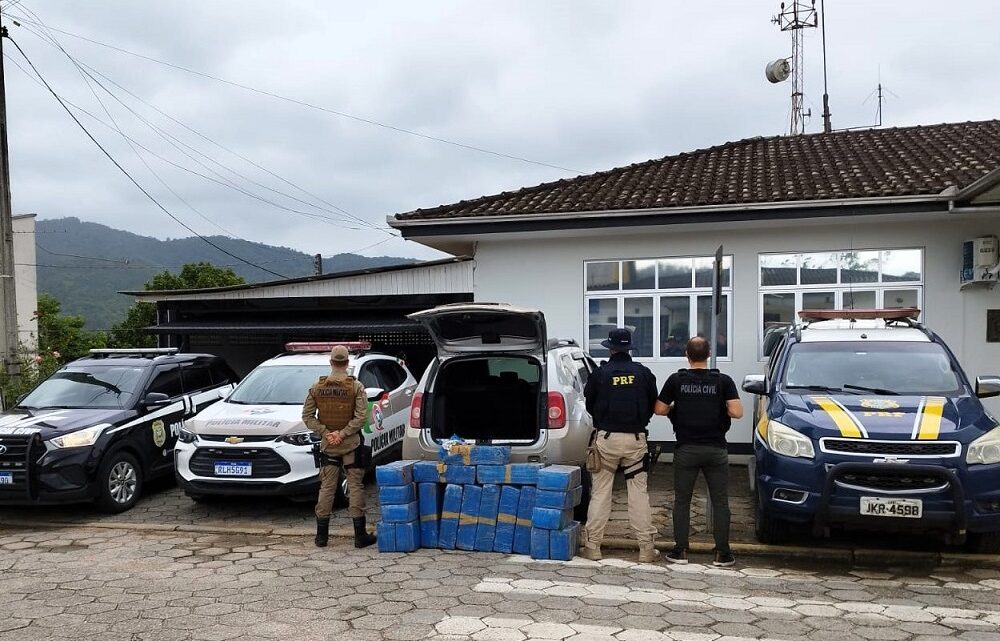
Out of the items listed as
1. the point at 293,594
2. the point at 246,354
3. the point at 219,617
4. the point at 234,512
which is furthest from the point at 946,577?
the point at 246,354

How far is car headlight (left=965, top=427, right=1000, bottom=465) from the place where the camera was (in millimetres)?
5867

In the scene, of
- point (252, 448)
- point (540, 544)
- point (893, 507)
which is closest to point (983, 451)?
point (893, 507)

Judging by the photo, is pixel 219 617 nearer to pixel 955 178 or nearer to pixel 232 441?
pixel 232 441

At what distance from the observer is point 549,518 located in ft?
20.9

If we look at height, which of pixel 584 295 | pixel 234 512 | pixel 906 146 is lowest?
Answer: pixel 234 512

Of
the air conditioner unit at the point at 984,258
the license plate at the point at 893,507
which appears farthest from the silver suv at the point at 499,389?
the air conditioner unit at the point at 984,258

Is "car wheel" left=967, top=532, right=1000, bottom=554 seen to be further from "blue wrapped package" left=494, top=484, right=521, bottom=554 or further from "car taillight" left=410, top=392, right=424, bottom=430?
"car taillight" left=410, top=392, right=424, bottom=430

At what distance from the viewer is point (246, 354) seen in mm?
16797

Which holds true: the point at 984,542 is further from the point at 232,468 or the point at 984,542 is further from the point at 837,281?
the point at 232,468

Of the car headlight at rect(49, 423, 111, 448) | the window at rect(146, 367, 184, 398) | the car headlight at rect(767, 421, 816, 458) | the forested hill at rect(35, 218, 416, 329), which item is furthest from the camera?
the forested hill at rect(35, 218, 416, 329)

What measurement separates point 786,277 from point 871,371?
357cm

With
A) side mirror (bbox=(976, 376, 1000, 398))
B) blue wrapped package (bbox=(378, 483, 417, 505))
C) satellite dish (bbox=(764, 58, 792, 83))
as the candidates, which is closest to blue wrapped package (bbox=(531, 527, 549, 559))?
blue wrapped package (bbox=(378, 483, 417, 505))

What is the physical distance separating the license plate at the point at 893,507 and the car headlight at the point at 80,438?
24.0 feet

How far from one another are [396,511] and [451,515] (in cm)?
47
